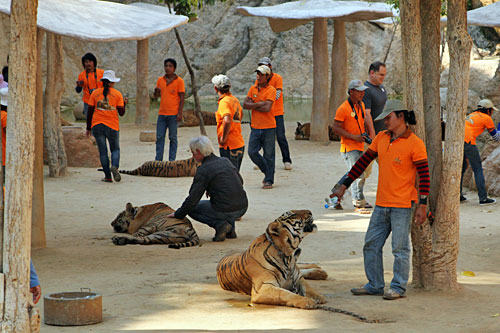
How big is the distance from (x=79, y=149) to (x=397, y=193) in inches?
382

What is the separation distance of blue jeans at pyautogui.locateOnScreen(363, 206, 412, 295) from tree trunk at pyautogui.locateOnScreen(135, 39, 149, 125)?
1586 centimetres

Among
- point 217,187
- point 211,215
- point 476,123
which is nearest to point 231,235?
point 211,215

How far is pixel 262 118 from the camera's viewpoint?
478 inches

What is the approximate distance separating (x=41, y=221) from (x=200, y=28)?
30.7 metres

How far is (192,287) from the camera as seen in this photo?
6727mm

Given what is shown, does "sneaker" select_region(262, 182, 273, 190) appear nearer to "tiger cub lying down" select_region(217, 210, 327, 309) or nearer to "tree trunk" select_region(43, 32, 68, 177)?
"tree trunk" select_region(43, 32, 68, 177)

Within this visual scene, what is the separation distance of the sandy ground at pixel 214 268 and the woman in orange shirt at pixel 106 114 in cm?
62

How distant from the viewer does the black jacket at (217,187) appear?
28.0ft

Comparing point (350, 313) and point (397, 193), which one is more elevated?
point (397, 193)

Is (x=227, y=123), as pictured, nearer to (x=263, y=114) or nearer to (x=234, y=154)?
(x=234, y=154)

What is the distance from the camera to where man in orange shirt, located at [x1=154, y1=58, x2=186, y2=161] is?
46.7 ft

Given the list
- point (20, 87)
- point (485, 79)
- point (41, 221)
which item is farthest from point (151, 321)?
point (485, 79)

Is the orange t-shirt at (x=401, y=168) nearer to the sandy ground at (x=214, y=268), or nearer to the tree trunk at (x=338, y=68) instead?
the sandy ground at (x=214, y=268)

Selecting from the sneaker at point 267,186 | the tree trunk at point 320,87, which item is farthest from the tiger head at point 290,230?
the tree trunk at point 320,87
